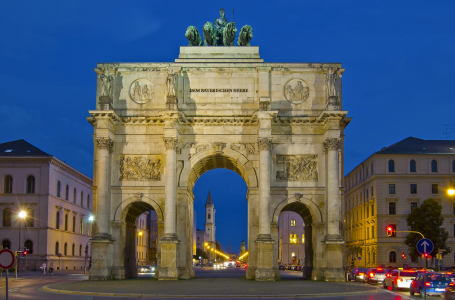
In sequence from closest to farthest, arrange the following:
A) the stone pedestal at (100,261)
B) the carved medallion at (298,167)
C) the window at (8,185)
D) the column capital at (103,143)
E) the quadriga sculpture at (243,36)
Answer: the stone pedestal at (100,261), the column capital at (103,143), the carved medallion at (298,167), the quadriga sculpture at (243,36), the window at (8,185)

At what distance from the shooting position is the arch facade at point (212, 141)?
3578 cm

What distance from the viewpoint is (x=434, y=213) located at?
54.9 metres

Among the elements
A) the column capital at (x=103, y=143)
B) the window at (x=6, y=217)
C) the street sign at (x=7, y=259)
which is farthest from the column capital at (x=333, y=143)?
the window at (x=6, y=217)

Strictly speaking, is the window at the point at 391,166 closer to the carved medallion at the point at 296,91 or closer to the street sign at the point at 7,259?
the carved medallion at the point at 296,91

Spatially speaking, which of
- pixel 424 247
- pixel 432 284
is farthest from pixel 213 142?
pixel 424 247

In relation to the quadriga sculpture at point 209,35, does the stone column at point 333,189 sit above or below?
below

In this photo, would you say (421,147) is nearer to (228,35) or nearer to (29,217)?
(228,35)

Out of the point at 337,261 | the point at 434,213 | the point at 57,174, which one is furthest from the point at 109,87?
the point at 434,213

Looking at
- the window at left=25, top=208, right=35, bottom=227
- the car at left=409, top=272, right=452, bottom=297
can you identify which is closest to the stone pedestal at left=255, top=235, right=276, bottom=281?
the car at left=409, top=272, right=452, bottom=297

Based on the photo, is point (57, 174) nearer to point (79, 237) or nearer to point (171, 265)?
point (79, 237)

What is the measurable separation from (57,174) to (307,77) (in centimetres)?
3564

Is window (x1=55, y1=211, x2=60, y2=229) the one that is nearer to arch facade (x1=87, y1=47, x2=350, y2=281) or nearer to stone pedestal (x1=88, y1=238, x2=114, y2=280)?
arch facade (x1=87, y1=47, x2=350, y2=281)

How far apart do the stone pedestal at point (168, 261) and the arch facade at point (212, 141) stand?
0.64 m

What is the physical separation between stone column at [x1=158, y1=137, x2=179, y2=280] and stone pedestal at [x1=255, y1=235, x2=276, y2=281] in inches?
196
